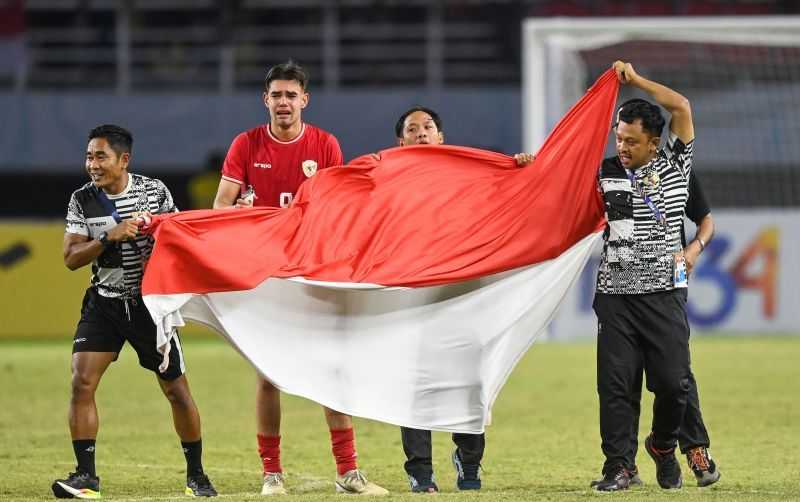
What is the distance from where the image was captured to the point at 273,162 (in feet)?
26.0

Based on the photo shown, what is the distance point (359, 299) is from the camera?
24.9 ft

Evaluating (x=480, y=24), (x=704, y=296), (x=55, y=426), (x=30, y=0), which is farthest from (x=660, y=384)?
(x=30, y=0)

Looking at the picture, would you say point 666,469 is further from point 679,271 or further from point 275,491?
point 275,491

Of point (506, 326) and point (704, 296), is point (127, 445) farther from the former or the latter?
point (704, 296)

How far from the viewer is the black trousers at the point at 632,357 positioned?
24.3ft

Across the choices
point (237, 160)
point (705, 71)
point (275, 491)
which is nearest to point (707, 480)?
point (275, 491)

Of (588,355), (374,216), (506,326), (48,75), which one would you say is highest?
(48,75)

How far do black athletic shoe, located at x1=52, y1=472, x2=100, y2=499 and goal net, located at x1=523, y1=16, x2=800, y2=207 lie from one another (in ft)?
36.3

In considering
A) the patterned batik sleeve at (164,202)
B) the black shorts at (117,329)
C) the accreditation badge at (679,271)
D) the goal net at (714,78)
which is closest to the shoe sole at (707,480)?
the accreditation badge at (679,271)

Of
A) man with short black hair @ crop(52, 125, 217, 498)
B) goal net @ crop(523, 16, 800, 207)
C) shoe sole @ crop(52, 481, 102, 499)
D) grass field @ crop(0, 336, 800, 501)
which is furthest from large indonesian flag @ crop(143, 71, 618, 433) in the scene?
goal net @ crop(523, 16, 800, 207)

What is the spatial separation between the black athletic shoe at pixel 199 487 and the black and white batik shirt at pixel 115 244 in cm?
104

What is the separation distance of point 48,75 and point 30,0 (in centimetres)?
209

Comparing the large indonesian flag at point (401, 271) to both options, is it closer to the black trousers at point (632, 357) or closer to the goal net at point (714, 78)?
the black trousers at point (632, 357)

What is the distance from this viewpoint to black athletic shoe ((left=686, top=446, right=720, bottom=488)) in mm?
7840
